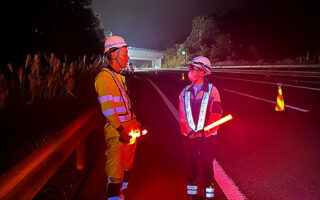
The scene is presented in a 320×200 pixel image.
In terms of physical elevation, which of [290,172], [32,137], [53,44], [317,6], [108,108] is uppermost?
[317,6]

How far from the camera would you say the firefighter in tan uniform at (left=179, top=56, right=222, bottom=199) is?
3.39 metres

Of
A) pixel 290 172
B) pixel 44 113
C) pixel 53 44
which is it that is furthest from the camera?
pixel 53 44

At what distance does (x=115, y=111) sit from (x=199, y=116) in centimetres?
100

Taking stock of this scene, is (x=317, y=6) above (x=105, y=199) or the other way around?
above

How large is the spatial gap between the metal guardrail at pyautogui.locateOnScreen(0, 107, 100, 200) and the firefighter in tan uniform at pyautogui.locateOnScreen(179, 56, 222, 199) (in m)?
1.50

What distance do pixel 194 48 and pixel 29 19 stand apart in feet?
342

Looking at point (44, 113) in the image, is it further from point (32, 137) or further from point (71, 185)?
point (71, 185)

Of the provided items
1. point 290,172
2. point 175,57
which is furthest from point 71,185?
point 175,57

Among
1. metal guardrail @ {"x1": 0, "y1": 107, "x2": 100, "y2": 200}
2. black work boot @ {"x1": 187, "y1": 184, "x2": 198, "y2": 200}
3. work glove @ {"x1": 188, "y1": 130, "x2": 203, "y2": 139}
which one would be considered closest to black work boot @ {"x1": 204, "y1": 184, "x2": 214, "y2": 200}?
black work boot @ {"x1": 187, "y1": 184, "x2": 198, "y2": 200}

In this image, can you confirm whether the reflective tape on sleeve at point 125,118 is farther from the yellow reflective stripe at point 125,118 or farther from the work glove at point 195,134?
the work glove at point 195,134

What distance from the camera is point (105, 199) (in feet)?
12.5

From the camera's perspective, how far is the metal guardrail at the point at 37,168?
2184mm

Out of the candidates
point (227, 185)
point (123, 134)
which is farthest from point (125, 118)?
point (227, 185)

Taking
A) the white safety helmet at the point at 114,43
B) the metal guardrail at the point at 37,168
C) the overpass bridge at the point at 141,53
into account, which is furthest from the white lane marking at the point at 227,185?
the overpass bridge at the point at 141,53
